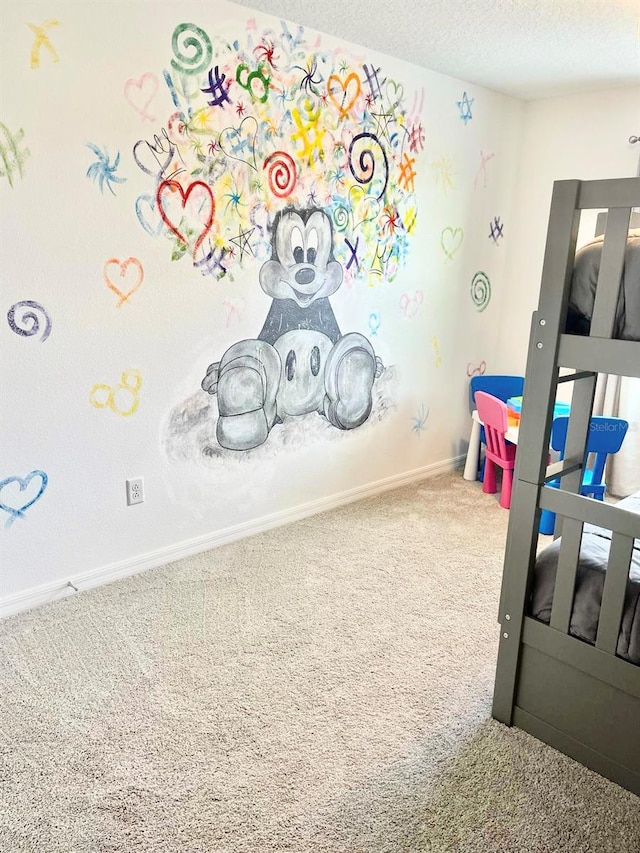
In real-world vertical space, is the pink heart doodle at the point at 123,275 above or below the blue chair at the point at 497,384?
above

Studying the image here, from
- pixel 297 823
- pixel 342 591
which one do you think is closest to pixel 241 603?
pixel 342 591

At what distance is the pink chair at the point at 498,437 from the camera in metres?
3.39

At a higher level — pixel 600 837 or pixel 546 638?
pixel 546 638

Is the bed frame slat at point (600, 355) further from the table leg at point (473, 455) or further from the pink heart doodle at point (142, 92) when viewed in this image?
the table leg at point (473, 455)

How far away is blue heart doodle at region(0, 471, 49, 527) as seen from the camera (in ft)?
7.66

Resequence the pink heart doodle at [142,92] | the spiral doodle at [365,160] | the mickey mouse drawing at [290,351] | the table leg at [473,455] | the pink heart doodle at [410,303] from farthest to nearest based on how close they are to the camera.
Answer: the table leg at [473,455]
the pink heart doodle at [410,303]
the spiral doodle at [365,160]
the mickey mouse drawing at [290,351]
the pink heart doodle at [142,92]

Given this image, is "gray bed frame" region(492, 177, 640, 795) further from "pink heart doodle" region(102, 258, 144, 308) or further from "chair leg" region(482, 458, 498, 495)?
"chair leg" region(482, 458, 498, 495)

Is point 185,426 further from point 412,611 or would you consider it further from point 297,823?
point 297,823

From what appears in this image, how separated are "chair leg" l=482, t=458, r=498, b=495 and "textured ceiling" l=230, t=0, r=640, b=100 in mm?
1938

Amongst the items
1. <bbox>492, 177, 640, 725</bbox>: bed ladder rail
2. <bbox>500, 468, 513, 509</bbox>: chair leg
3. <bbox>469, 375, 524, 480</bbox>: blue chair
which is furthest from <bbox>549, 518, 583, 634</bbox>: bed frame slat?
<bbox>469, 375, 524, 480</bbox>: blue chair

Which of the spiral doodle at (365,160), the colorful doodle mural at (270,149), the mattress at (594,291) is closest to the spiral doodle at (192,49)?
the colorful doodle mural at (270,149)

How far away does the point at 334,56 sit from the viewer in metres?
2.90

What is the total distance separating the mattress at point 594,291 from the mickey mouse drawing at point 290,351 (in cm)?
151

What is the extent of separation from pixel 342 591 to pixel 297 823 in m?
1.11
